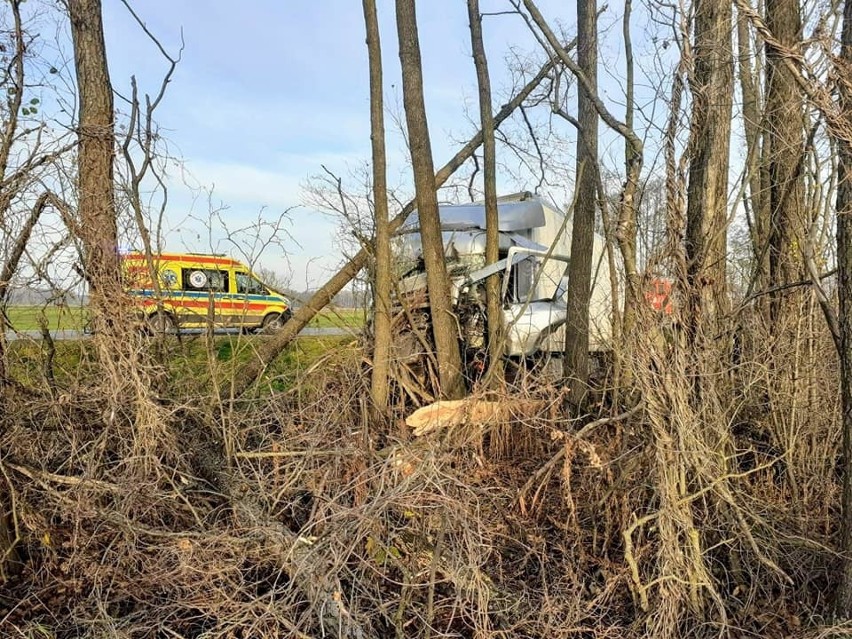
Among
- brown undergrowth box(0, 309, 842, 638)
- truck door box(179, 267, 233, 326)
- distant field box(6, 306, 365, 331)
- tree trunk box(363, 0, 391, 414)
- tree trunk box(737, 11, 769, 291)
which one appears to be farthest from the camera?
truck door box(179, 267, 233, 326)

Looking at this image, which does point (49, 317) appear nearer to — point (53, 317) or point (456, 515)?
point (53, 317)

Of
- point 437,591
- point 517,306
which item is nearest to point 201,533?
point 437,591

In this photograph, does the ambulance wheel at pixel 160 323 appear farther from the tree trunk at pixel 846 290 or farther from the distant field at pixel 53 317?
the tree trunk at pixel 846 290

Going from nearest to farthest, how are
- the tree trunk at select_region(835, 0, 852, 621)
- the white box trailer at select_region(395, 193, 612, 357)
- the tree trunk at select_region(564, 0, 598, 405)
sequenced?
1. the tree trunk at select_region(835, 0, 852, 621)
2. the white box trailer at select_region(395, 193, 612, 357)
3. the tree trunk at select_region(564, 0, 598, 405)

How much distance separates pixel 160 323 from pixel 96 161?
4.70 ft

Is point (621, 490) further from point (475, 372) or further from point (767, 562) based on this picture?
point (475, 372)

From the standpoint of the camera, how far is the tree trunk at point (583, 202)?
6.33 m

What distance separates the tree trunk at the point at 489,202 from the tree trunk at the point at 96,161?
3.06m

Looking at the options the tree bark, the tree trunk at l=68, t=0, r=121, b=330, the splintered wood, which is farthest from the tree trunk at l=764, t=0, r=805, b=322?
the tree trunk at l=68, t=0, r=121, b=330

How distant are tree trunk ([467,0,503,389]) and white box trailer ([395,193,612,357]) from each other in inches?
6.8

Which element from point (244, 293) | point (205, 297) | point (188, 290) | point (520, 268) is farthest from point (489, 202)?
point (188, 290)

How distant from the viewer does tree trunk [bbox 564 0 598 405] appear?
6.33 m

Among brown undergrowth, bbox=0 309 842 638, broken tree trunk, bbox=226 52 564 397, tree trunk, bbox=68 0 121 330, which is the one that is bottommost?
brown undergrowth, bbox=0 309 842 638

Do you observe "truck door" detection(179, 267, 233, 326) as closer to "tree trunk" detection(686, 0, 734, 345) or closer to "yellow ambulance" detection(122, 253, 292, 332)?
"yellow ambulance" detection(122, 253, 292, 332)
